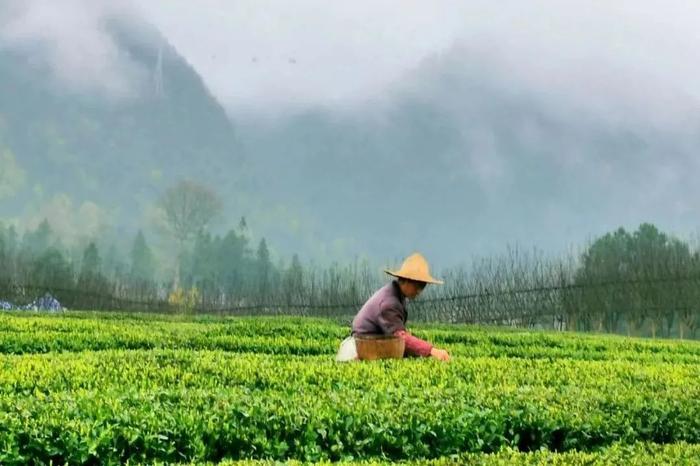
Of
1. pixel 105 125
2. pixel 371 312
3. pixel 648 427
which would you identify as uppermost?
pixel 105 125

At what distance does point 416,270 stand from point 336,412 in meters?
2.32

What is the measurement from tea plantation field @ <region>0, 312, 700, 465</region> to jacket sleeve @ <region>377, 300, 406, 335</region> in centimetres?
32

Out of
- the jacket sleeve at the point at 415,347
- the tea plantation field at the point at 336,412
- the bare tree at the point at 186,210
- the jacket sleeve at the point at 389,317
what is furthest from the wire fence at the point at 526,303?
the bare tree at the point at 186,210

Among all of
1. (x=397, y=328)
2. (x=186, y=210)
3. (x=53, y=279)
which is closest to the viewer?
(x=397, y=328)

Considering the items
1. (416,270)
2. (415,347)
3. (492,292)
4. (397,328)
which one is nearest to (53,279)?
(492,292)

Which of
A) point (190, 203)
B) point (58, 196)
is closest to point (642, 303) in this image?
point (190, 203)

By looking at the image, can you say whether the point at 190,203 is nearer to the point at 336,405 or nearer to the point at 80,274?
the point at 80,274

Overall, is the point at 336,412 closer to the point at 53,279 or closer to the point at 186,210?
the point at 53,279

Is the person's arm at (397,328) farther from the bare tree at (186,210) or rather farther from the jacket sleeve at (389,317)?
the bare tree at (186,210)

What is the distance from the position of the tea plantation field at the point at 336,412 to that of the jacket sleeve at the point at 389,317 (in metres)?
0.32

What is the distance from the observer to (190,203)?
6869 cm

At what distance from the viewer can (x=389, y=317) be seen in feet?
23.7

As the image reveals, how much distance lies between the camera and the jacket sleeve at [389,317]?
722 cm

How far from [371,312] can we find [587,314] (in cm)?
1597
